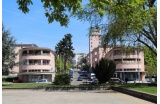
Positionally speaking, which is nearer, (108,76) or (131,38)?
(131,38)

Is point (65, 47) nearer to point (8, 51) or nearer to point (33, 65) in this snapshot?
point (33, 65)

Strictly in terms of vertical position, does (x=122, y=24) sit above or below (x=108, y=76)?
above

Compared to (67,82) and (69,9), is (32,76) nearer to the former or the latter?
(67,82)

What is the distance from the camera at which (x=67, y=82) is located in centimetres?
4444

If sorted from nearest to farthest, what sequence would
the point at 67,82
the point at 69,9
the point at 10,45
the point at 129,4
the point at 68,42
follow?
the point at 69,9 → the point at 129,4 → the point at 67,82 → the point at 10,45 → the point at 68,42

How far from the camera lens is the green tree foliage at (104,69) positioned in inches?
1796

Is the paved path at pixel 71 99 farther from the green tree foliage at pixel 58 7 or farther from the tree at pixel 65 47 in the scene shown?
the tree at pixel 65 47

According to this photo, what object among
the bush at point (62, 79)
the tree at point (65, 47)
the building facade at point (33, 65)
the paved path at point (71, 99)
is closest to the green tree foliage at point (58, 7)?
the paved path at point (71, 99)

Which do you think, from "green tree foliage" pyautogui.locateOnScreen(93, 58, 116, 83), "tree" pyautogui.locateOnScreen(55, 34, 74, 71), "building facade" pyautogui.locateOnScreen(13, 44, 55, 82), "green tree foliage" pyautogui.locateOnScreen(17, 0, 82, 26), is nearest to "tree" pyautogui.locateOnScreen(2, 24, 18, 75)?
"green tree foliage" pyautogui.locateOnScreen(93, 58, 116, 83)

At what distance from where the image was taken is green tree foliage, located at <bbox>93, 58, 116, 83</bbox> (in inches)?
A: 1796

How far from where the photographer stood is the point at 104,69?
45688mm

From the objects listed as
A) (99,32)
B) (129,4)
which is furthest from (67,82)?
(129,4)

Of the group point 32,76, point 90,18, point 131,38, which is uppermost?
point 90,18

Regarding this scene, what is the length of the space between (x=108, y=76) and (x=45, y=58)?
47.2 metres
